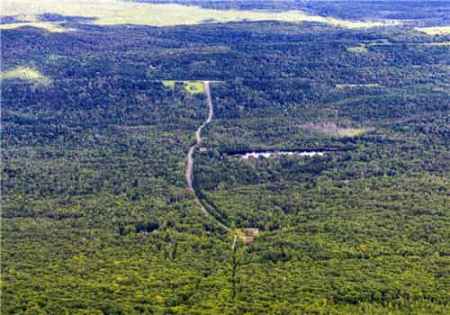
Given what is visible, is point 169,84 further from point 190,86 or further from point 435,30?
point 435,30

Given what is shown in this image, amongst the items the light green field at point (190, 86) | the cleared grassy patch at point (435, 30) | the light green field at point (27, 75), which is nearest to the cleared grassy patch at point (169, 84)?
the light green field at point (190, 86)

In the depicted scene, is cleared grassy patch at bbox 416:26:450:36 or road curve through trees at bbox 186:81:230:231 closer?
road curve through trees at bbox 186:81:230:231

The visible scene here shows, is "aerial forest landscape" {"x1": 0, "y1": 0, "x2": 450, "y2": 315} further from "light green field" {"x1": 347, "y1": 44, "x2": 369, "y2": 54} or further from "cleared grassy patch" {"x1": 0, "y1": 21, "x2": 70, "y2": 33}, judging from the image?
"cleared grassy patch" {"x1": 0, "y1": 21, "x2": 70, "y2": 33}

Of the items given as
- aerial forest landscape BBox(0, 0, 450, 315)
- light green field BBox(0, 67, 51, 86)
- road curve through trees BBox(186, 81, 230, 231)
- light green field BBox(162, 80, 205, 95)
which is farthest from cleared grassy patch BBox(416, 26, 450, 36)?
light green field BBox(0, 67, 51, 86)

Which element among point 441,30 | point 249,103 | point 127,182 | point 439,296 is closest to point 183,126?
point 249,103

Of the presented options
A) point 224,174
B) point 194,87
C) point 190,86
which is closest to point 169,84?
point 190,86
